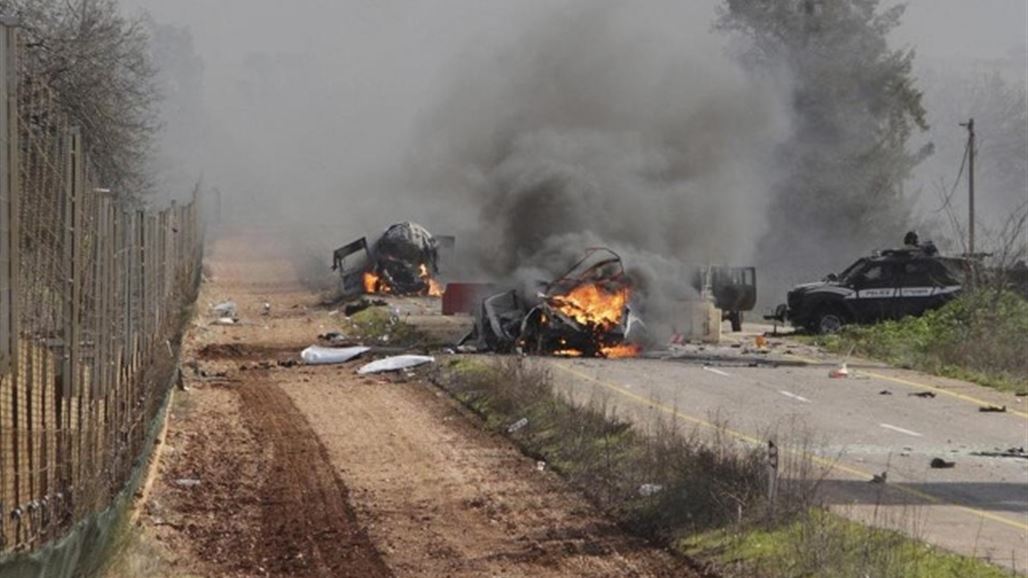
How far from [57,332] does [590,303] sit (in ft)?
71.9

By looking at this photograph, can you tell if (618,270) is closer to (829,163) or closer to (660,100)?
(660,100)

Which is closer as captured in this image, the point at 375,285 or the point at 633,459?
the point at 633,459

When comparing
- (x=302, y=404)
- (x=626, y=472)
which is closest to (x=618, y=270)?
(x=302, y=404)

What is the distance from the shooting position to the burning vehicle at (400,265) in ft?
162

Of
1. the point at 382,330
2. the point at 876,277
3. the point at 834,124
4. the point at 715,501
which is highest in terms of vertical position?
the point at 834,124

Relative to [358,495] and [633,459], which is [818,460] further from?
[358,495]

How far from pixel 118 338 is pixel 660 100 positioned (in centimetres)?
3119

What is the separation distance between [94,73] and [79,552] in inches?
1015

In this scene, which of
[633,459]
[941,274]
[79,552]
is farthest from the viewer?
[941,274]

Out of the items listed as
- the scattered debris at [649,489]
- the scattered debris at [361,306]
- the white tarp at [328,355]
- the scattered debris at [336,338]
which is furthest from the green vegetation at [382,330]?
the scattered debris at [649,489]

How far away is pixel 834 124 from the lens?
64188mm

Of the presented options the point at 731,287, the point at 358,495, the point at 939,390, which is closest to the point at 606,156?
the point at 731,287

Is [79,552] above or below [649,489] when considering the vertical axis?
above

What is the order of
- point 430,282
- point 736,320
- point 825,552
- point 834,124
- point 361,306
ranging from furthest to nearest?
1. point 834,124
2. point 430,282
3. point 361,306
4. point 736,320
5. point 825,552
